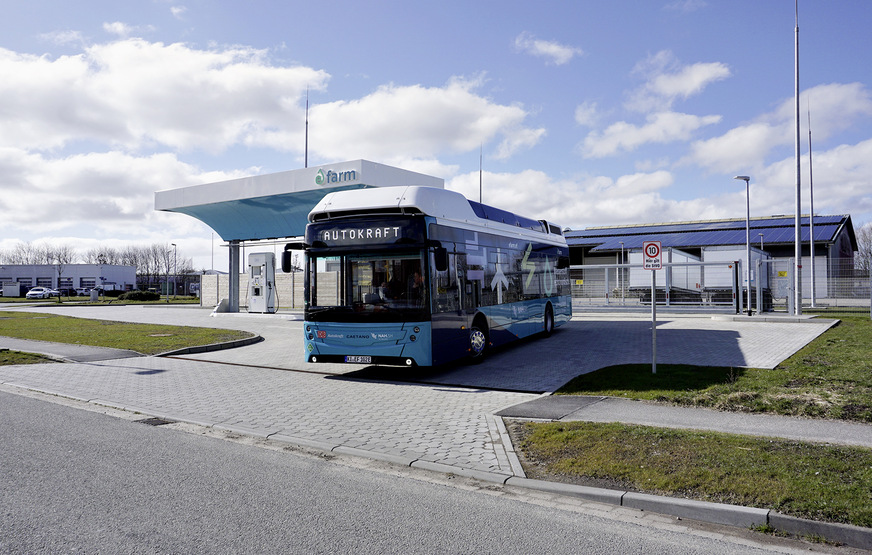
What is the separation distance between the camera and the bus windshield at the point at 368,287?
35.4 feet

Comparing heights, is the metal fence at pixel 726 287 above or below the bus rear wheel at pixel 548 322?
above

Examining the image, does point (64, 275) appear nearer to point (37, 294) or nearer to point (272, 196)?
point (37, 294)

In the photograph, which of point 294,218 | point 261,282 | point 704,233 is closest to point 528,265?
point 294,218

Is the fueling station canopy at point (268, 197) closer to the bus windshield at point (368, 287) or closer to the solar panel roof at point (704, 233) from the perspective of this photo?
the bus windshield at point (368, 287)

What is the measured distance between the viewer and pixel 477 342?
501 inches

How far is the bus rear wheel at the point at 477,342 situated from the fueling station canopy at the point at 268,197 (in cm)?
969

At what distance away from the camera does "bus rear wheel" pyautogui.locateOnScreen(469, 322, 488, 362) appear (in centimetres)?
1248

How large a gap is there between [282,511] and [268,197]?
21.8 meters

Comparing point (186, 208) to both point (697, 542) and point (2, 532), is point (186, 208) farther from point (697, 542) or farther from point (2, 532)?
point (697, 542)

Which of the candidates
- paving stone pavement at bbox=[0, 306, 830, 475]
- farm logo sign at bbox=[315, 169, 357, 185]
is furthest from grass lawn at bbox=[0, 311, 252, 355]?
farm logo sign at bbox=[315, 169, 357, 185]

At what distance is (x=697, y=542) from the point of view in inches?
169

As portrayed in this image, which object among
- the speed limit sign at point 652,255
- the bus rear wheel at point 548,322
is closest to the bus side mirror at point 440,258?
the speed limit sign at point 652,255

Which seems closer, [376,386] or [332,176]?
[376,386]

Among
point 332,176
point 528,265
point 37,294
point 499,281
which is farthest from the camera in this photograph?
point 37,294
